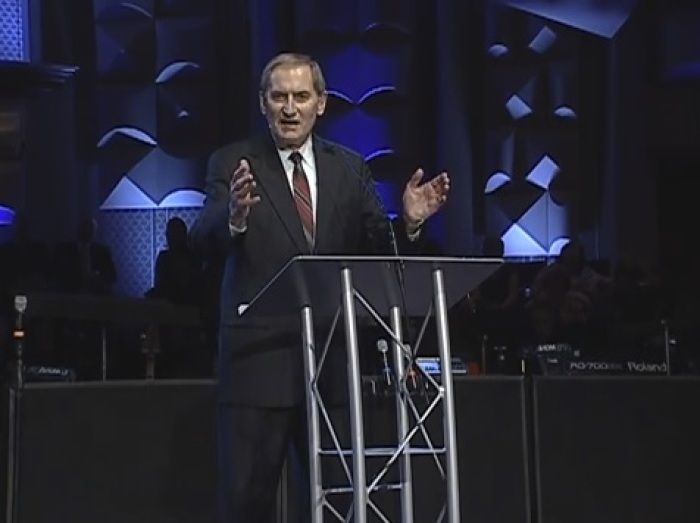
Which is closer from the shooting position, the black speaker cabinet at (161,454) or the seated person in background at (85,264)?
the black speaker cabinet at (161,454)

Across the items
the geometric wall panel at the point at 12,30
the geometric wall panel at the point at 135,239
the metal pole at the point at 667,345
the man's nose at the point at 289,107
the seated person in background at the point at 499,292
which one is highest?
the geometric wall panel at the point at 12,30

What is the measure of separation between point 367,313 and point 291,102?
477 millimetres

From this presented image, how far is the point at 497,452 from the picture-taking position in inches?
169

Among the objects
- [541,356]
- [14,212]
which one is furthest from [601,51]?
[14,212]

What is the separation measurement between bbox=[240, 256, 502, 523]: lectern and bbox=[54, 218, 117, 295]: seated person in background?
3377 mm

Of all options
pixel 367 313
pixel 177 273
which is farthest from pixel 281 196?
pixel 177 273

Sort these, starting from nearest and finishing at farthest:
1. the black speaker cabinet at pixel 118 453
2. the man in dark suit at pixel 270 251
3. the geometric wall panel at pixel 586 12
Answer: the man in dark suit at pixel 270 251, the black speaker cabinet at pixel 118 453, the geometric wall panel at pixel 586 12

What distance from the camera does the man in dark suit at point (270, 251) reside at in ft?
10.1

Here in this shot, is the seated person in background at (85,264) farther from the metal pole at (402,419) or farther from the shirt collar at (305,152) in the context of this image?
the metal pole at (402,419)

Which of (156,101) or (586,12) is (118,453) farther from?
(586,12)

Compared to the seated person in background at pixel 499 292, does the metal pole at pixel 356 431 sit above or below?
below

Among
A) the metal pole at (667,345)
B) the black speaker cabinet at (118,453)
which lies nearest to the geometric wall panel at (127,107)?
the metal pole at (667,345)

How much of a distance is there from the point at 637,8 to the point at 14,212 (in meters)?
3.06

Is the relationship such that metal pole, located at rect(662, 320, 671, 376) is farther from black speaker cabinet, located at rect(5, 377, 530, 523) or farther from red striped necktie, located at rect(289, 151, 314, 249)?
red striped necktie, located at rect(289, 151, 314, 249)
